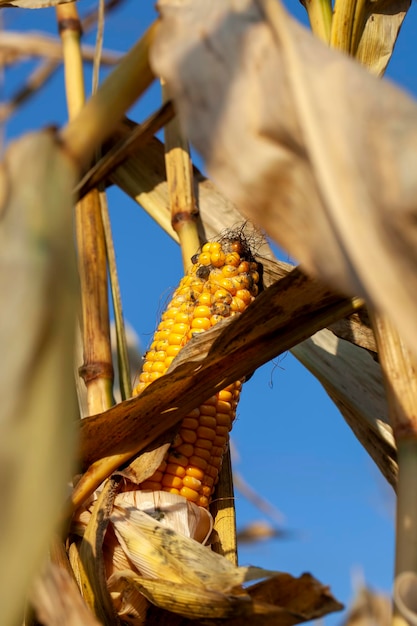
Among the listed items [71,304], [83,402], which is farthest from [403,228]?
[83,402]

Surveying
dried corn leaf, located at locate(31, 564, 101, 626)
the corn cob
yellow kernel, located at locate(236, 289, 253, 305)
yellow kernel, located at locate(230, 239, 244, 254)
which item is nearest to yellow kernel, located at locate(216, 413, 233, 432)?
the corn cob

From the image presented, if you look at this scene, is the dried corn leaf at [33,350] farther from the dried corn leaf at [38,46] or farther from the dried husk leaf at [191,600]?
the dried corn leaf at [38,46]

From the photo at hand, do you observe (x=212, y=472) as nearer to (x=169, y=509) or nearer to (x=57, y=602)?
(x=169, y=509)

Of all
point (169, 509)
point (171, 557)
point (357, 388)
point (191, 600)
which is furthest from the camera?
point (357, 388)

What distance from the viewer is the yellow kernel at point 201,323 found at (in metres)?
1.54

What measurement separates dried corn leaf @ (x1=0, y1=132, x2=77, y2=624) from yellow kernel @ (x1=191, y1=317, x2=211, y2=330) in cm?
80

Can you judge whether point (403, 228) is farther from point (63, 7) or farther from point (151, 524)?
point (63, 7)

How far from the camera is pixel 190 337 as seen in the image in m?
1.55

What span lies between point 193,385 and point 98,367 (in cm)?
55

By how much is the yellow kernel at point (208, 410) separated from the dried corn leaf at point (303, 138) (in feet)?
2.49

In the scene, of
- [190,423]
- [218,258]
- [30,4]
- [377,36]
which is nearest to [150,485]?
[190,423]

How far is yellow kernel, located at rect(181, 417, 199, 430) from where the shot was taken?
58.4 inches

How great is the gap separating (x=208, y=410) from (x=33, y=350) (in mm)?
887

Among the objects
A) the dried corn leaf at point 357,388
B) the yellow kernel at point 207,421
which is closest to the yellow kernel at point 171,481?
the yellow kernel at point 207,421
